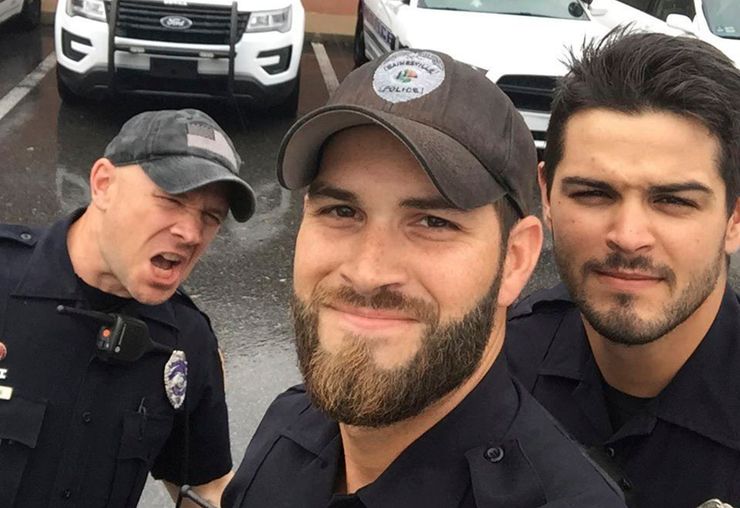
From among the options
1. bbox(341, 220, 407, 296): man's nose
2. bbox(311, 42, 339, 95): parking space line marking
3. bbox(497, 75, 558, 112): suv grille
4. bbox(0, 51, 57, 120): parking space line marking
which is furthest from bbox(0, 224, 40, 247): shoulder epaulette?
bbox(311, 42, 339, 95): parking space line marking

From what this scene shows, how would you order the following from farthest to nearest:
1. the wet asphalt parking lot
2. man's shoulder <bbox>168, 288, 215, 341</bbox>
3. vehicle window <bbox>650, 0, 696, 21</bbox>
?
vehicle window <bbox>650, 0, 696, 21</bbox> < the wet asphalt parking lot < man's shoulder <bbox>168, 288, 215, 341</bbox>

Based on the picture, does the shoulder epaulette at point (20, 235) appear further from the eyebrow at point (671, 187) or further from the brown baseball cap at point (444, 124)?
the eyebrow at point (671, 187)

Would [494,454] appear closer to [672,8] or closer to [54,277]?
[54,277]

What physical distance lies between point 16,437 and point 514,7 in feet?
20.0

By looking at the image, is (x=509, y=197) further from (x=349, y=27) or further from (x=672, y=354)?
(x=349, y=27)

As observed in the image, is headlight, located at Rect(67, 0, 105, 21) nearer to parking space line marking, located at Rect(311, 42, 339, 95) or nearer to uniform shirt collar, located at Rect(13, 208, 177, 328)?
parking space line marking, located at Rect(311, 42, 339, 95)

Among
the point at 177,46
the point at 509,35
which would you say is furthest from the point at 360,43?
the point at 509,35

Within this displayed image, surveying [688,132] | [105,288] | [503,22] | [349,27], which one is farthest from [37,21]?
[688,132]

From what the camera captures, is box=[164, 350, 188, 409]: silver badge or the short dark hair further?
box=[164, 350, 188, 409]: silver badge

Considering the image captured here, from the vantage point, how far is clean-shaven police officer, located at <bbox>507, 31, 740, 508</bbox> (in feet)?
→ 5.88

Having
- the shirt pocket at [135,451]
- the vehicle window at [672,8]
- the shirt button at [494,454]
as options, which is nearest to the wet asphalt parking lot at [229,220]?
the shirt pocket at [135,451]

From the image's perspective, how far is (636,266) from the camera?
70.7 inches

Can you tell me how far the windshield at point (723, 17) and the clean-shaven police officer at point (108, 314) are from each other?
6.19 meters

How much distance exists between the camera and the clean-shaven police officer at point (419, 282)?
1.41 meters
